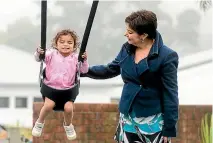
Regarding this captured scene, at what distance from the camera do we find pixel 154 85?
120 inches

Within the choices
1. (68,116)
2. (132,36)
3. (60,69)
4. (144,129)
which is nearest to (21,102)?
(68,116)

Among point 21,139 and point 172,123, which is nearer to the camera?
point 172,123

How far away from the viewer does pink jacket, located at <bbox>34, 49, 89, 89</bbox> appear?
329 centimetres

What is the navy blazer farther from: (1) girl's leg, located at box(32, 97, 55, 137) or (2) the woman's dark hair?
(1) girl's leg, located at box(32, 97, 55, 137)

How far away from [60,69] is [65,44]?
0.16 meters

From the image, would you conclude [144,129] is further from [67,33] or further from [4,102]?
[4,102]

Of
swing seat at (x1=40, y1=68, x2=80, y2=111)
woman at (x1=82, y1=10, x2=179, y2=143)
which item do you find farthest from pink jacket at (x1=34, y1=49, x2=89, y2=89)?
woman at (x1=82, y1=10, x2=179, y2=143)

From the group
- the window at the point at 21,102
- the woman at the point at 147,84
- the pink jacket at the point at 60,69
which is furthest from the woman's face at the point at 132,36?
the window at the point at 21,102

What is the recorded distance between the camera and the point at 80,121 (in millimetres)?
7672

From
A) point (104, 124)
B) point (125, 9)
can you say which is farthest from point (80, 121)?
point (125, 9)

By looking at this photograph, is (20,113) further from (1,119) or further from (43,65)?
(43,65)

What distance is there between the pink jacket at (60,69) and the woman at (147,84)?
1.09 feet

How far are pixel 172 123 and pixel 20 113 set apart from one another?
1480 cm

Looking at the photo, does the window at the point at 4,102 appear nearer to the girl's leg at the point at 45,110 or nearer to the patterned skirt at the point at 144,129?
the girl's leg at the point at 45,110
